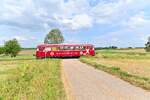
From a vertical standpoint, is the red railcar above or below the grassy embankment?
above

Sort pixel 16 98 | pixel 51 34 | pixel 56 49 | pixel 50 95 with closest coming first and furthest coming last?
1. pixel 16 98
2. pixel 50 95
3. pixel 56 49
4. pixel 51 34

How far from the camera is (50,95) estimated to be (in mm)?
12703

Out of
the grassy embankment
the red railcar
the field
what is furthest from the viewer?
the red railcar

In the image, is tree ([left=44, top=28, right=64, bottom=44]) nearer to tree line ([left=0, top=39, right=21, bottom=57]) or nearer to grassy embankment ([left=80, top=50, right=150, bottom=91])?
tree line ([left=0, top=39, right=21, bottom=57])

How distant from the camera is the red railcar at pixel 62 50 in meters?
76.6

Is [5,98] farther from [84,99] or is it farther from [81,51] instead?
[81,51]

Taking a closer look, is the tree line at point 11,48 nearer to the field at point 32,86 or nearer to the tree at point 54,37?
the tree at point 54,37

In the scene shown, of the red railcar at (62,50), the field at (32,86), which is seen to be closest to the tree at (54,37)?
the red railcar at (62,50)

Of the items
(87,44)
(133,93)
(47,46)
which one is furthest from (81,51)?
(133,93)

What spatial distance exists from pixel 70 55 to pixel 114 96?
210ft

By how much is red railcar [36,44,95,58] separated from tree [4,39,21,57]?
6251 centimetres

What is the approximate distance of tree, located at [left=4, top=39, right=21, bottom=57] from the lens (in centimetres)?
13938

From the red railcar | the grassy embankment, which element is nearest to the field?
the grassy embankment

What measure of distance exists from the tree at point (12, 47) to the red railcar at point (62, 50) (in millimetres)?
62506
